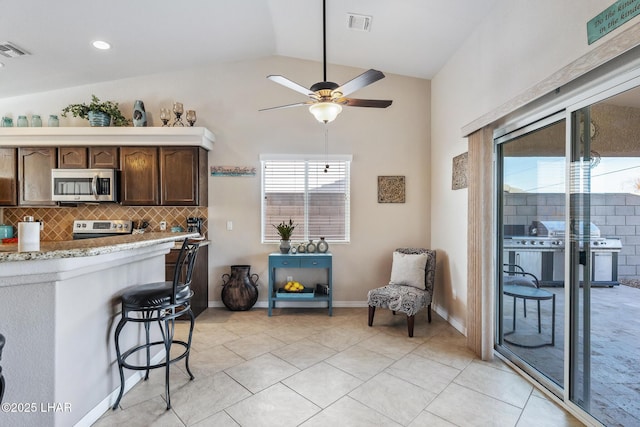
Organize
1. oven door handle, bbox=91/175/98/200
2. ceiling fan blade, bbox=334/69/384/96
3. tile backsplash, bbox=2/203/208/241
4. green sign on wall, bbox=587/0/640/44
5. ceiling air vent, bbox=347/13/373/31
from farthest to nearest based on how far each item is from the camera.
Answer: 1. tile backsplash, bbox=2/203/208/241
2. oven door handle, bbox=91/175/98/200
3. ceiling air vent, bbox=347/13/373/31
4. ceiling fan blade, bbox=334/69/384/96
5. green sign on wall, bbox=587/0/640/44

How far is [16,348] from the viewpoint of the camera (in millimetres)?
1591

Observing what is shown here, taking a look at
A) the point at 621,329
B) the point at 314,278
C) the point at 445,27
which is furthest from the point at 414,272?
the point at 445,27

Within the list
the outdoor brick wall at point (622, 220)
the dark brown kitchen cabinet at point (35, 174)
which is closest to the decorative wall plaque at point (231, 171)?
the dark brown kitchen cabinet at point (35, 174)

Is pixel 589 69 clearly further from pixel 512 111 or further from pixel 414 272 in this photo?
pixel 414 272

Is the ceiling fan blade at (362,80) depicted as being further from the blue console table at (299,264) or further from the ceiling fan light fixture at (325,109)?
the blue console table at (299,264)

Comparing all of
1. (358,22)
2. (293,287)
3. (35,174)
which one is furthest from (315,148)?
(35,174)

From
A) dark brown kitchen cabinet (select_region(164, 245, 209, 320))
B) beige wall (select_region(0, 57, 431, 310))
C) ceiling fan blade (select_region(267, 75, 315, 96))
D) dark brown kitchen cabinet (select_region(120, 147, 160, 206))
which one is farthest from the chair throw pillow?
dark brown kitchen cabinet (select_region(120, 147, 160, 206))

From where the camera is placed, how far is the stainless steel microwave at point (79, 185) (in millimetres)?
3936

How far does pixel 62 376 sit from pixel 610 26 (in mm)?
3561

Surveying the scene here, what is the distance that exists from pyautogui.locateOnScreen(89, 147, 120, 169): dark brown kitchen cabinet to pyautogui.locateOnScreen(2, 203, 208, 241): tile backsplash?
1.90 ft

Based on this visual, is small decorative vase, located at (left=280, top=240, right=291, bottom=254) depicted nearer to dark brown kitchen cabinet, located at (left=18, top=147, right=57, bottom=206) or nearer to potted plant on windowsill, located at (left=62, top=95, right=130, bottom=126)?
potted plant on windowsill, located at (left=62, top=95, right=130, bottom=126)

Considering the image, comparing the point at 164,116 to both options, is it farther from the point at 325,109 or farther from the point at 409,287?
the point at 409,287

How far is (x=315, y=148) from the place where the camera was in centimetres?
439

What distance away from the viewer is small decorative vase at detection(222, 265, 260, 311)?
4129mm
